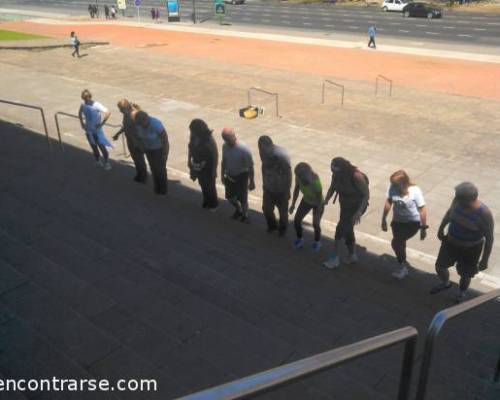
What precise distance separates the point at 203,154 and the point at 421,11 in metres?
39.2

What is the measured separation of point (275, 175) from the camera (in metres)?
6.36

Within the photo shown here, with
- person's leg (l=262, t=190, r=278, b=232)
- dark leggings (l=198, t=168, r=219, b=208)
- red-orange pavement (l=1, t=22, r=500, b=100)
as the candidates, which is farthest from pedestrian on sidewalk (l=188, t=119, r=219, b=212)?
red-orange pavement (l=1, t=22, r=500, b=100)

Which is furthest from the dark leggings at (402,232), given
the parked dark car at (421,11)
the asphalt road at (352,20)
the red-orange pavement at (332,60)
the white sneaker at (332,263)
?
the parked dark car at (421,11)

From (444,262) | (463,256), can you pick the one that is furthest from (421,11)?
(463,256)

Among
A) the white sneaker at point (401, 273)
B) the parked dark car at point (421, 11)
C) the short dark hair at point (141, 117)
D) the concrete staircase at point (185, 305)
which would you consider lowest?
the white sneaker at point (401, 273)

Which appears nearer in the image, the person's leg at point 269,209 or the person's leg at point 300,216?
the person's leg at point 300,216

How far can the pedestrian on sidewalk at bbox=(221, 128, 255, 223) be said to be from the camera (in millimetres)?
6746

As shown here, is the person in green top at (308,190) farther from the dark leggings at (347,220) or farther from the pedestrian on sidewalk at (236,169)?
the pedestrian on sidewalk at (236,169)

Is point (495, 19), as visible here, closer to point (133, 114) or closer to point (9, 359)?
point (133, 114)

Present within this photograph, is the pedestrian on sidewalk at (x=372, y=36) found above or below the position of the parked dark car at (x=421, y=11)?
below

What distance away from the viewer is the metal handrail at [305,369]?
1.74m

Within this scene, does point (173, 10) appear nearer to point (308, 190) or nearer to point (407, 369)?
point (308, 190)

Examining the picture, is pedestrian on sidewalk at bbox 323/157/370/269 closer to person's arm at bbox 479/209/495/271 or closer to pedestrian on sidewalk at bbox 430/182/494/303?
pedestrian on sidewalk at bbox 430/182/494/303

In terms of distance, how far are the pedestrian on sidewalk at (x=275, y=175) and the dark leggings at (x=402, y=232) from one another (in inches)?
57.3
